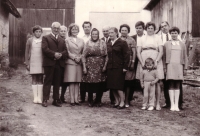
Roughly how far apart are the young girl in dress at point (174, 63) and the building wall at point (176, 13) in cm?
763

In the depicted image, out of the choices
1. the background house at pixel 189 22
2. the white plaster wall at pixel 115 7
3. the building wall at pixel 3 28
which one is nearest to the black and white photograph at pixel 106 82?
the background house at pixel 189 22

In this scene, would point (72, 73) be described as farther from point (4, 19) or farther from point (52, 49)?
point (4, 19)

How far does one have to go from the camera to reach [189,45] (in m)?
14.4

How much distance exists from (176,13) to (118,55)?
10.4 metres

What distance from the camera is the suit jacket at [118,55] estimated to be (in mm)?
7145

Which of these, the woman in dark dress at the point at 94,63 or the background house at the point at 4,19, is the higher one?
the background house at the point at 4,19

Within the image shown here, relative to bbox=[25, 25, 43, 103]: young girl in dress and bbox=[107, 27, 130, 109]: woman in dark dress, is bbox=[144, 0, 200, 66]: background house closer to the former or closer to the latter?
bbox=[107, 27, 130, 109]: woman in dark dress

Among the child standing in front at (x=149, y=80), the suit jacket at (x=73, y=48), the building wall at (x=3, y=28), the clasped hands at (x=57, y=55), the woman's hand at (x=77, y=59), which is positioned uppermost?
the building wall at (x=3, y=28)

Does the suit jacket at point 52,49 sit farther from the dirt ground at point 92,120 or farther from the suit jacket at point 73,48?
the dirt ground at point 92,120

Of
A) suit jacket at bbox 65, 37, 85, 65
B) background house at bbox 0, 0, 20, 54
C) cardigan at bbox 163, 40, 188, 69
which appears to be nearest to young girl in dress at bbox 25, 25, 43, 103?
suit jacket at bbox 65, 37, 85, 65

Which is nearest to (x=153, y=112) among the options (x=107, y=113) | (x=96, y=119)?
(x=107, y=113)

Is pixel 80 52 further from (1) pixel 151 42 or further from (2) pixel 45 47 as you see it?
(1) pixel 151 42

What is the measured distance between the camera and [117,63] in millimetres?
7211

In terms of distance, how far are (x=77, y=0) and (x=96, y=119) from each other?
17.5 metres
